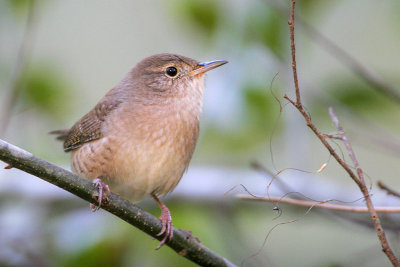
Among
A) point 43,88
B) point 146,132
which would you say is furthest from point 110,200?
point 43,88

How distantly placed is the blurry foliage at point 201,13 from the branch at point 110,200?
59.0 inches

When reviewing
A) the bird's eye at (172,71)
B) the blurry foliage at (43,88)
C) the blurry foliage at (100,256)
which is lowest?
the blurry foliage at (100,256)

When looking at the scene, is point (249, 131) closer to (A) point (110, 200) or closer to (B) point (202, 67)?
(B) point (202, 67)

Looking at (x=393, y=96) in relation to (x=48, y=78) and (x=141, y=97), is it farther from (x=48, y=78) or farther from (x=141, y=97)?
(x=48, y=78)

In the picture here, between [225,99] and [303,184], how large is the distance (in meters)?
0.74

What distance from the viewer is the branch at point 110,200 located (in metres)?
2.35

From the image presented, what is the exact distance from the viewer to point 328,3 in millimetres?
4023

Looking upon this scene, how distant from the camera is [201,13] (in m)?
4.06

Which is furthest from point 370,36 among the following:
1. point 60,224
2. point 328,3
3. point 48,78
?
point 60,224

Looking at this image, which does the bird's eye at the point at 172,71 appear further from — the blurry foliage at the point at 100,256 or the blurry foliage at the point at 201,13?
the blurry foliage at the point at 100,256

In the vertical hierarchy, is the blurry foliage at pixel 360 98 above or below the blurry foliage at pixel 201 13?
below

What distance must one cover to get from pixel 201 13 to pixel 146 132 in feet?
3.09

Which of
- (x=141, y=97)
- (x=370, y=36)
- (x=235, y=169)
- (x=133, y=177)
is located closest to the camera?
(x=133, y=177)

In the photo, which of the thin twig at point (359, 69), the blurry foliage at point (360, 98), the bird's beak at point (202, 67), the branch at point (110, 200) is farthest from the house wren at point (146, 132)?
the blurry foliage at point (360, 98)
